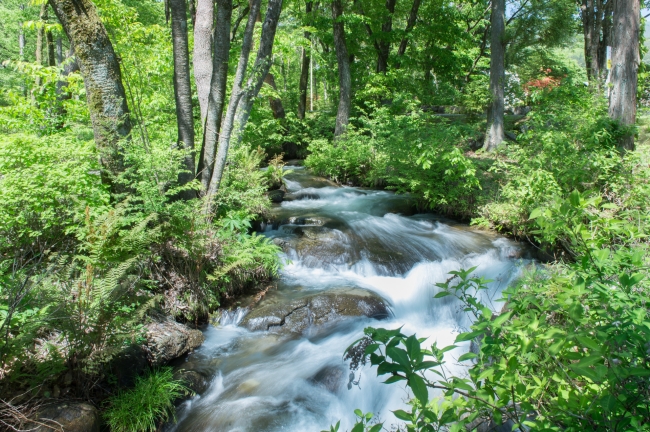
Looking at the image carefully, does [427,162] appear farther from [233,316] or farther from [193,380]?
[193,380]

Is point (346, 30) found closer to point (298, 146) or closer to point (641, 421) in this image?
point (298, 146)

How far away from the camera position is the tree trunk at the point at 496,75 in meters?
13.1

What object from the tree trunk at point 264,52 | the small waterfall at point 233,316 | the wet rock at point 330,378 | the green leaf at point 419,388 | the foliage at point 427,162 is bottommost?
the wet rock at point 330,378

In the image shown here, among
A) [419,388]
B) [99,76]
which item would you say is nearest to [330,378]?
[419,388]

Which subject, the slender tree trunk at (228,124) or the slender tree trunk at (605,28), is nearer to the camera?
the slender tree trunk at (228,124)

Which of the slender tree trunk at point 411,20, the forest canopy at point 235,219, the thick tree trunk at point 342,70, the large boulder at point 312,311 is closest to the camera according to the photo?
the forest canopy at point 235,219

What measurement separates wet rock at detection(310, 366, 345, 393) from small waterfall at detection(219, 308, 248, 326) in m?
1.71

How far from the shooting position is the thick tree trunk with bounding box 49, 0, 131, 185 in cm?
553

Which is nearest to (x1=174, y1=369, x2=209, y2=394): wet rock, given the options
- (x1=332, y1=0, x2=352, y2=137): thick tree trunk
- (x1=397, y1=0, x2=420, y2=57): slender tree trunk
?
(x1=332, y1=0, x2=352, y2=137): thick tree trunk

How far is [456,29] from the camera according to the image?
59.2ft

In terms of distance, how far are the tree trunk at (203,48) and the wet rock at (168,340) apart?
159 inches

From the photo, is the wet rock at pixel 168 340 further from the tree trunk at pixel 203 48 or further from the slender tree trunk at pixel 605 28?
the slender tree trunk at pixel 605 28

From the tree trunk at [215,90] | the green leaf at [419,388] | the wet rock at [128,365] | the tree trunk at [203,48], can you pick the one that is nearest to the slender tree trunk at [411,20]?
the tree trunk at [203,48]

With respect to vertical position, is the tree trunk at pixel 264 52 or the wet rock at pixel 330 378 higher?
the tree trunk at pixel 264 52
